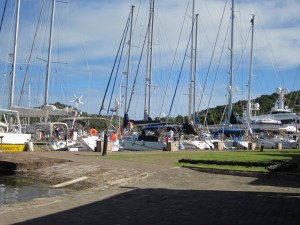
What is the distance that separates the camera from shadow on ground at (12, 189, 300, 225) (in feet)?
29.2

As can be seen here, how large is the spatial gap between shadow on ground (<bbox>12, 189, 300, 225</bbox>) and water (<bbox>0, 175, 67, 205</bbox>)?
3221 mm

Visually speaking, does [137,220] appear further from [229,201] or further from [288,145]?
[288,145]

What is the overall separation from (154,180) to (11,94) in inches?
969

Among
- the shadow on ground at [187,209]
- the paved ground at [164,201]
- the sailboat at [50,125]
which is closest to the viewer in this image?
the shadow on ground at [187,209]

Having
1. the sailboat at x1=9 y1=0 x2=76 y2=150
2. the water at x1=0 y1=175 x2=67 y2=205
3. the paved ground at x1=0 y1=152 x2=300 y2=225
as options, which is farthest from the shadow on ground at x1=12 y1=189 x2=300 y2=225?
the sailboat at x1=9 y1=0 x2=76 y2=150

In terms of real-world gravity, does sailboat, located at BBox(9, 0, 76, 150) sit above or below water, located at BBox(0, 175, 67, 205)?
above

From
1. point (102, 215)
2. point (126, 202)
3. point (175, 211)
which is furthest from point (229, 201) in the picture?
point (102, 215)

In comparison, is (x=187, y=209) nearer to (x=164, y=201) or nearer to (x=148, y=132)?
(x=164, y=201)

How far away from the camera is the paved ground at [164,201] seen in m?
9.09

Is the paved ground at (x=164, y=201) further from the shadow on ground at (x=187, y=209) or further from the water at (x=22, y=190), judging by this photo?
the water at (x=22, y=190)

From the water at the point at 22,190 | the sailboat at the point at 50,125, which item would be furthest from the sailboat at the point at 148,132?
the water at the point at 22,190

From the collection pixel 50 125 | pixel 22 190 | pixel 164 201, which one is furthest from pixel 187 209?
pixel 50 125

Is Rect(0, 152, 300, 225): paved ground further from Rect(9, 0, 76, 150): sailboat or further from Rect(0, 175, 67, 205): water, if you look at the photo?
Rect(9, 0, 76, 150): sailboat

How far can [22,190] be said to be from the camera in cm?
1520
